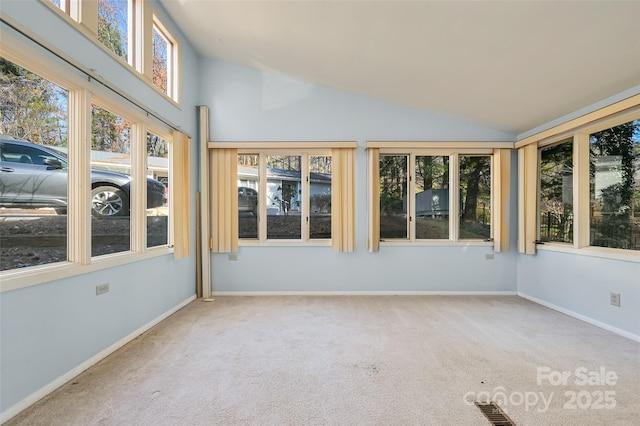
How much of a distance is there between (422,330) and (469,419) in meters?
1.27

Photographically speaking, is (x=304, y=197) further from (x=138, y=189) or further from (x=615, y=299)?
(x=615, y=299)

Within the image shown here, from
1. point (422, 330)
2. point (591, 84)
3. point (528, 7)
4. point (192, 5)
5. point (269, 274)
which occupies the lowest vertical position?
point (422, 330)

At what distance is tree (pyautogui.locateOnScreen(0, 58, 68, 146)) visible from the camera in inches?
67.4

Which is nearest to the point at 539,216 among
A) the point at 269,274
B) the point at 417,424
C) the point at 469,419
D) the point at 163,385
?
the point at 469,419

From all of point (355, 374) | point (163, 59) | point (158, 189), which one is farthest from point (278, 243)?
point (163, 59)

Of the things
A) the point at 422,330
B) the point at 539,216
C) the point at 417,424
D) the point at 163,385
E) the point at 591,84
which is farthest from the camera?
the point at 539,216

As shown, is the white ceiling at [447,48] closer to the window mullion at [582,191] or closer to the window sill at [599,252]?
the window mullion at [582,191]

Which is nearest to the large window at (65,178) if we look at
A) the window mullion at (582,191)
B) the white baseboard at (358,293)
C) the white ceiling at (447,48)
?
the white baseboard at (358,293)

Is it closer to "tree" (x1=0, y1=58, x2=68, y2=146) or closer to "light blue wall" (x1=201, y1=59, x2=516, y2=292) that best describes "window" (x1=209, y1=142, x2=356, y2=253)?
"light blue wall" (x1=201, y1=59, x2=516, y2=292)

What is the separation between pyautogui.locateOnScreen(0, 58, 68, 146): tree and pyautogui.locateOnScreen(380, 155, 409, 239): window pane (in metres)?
3.63

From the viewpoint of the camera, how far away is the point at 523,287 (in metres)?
4.06

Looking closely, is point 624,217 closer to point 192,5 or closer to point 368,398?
point 368,398

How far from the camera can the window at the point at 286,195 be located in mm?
4086

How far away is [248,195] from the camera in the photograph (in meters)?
4.25
